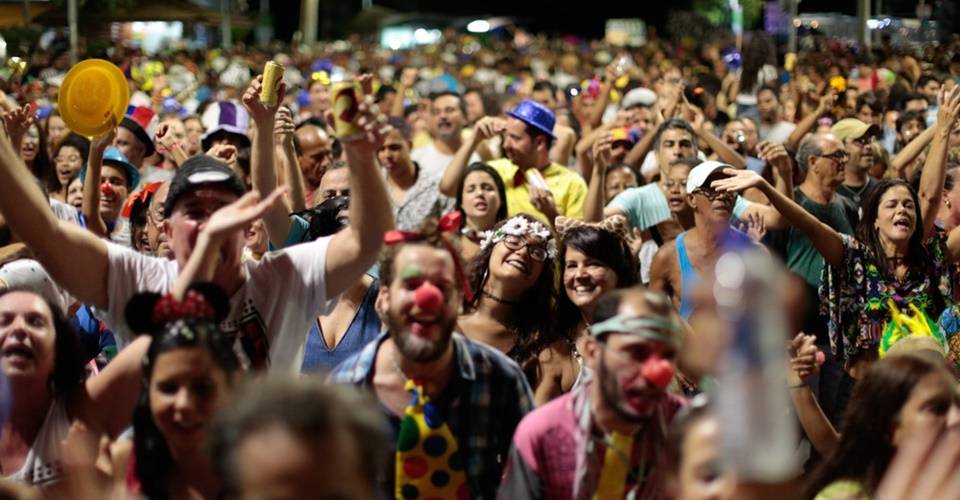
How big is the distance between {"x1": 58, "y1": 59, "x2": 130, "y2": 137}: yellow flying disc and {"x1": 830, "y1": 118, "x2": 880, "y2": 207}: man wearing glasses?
4259 millimetres

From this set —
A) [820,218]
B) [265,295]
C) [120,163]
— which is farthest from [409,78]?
[265,295]

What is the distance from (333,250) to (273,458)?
1709 mm

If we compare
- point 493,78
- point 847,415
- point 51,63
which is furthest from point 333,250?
point 493,78

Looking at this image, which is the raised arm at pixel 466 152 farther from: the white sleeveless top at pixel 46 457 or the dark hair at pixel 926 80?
the dark hair at pixel 926 80

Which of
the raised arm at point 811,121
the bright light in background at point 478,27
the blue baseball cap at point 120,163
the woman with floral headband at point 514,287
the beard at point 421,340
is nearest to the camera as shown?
the beard at point 421,340

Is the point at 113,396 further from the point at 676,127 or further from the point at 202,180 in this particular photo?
the point at 676,127

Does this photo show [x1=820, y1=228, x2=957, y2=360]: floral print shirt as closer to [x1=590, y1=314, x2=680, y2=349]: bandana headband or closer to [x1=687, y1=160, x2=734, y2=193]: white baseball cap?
[x1=687, y1=160, x2=734, y2=193]: white baseball cap

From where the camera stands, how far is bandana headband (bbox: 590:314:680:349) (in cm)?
415

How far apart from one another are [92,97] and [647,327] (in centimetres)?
385

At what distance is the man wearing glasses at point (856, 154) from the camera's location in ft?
31.3

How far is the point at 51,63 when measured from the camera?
19219mm

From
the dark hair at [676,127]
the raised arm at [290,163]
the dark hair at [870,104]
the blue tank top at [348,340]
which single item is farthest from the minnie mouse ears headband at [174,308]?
the dark hair at [870,104]

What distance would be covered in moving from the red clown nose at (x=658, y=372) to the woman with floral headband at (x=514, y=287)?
2124mm

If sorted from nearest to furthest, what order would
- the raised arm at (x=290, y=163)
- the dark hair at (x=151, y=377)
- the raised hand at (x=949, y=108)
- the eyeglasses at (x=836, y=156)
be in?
the dark hair at (x=151, y=377), the raised arm at (x=290, y=163), the raised hand at (x=949, y=108), the eyeglasses at (x=836, y=156)
